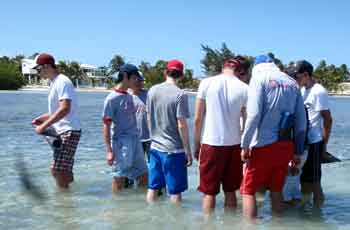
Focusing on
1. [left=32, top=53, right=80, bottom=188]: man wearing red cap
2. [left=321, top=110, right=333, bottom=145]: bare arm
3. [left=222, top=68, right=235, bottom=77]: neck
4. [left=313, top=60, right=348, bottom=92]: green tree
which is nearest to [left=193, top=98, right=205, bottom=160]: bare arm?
[left=222, top=68, right=235, bottom=77]: neck

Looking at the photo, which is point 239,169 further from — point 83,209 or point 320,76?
point 320,76

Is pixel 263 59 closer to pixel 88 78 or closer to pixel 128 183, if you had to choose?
pixel 128 183

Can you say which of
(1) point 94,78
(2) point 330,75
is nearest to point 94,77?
(1) point 94,78

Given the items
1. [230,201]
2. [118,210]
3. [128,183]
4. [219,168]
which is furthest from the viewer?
[128,183]

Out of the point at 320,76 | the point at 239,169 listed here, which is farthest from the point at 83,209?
the point at 320,76

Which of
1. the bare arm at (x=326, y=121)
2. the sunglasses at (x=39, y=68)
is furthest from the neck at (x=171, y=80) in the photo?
the bare arm at (x=326, y=121)

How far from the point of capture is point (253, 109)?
17.2 ft

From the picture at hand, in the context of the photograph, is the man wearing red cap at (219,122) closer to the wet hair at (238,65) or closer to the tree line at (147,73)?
the wet hair at (238,65)

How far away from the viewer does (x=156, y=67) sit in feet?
450

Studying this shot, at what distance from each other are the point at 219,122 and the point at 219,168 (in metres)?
0.51

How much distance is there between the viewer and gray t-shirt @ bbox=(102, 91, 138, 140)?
7.02m

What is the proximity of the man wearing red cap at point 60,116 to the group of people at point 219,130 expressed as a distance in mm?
13

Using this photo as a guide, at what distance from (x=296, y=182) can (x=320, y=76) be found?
5003 inches

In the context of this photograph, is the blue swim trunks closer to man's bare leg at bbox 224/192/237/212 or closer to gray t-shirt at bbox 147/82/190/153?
gray t-shirt at bbox 147/82/190/153
